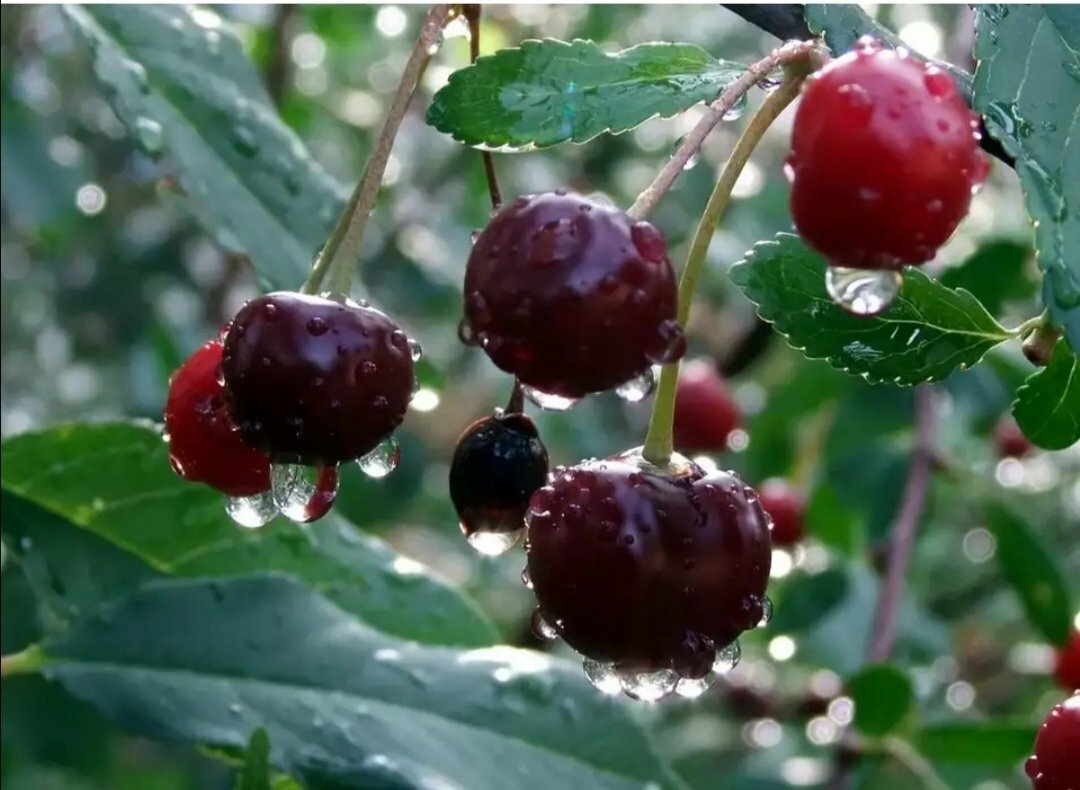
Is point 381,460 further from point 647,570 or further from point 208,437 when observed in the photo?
point 647,570

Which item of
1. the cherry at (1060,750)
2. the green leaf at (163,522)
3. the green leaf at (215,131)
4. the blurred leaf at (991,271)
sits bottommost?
the cherry at (1060,750)

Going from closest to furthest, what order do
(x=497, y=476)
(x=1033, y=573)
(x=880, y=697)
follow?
(x=497, y=476)
(x=880, y=697)
(x=1033, y=573)

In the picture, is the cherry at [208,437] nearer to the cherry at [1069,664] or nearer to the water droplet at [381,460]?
the water droplet at [381,460]

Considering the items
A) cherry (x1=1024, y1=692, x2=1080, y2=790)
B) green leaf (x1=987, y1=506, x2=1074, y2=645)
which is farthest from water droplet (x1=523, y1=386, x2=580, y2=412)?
green leaf (x1=987, y1=506, x2=1074, y2=645)

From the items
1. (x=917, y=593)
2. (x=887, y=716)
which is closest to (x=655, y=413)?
(x=887, y=716)

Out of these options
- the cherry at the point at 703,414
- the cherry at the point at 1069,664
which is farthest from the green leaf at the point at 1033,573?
the cherry at the point at 703,414

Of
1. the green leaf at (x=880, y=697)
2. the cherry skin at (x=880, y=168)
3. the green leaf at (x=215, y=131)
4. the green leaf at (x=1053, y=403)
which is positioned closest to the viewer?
the cherry skin at (x=880, y=168)

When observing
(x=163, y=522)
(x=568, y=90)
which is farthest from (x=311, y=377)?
(x=163, y=522)
